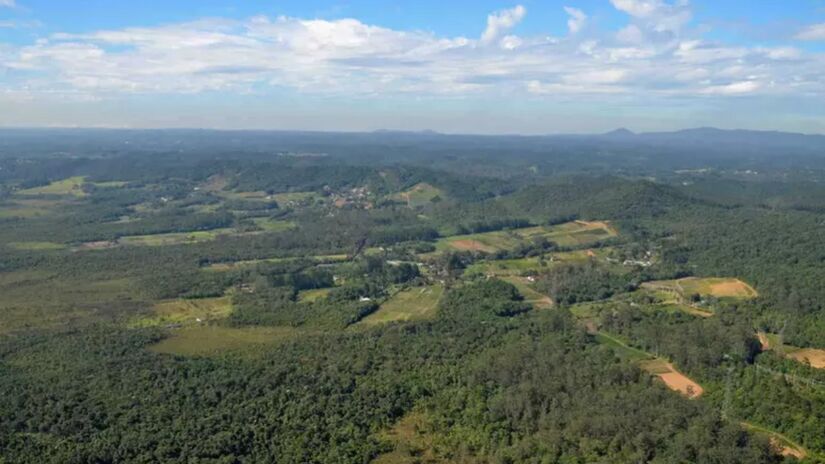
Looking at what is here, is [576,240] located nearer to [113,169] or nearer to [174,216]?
[174,216]

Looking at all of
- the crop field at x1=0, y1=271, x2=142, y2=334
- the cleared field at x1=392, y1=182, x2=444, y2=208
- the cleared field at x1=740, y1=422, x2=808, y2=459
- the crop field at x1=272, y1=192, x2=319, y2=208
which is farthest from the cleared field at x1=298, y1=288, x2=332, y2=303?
the crop field at x1=272, y1=192, x2=319, y2=208

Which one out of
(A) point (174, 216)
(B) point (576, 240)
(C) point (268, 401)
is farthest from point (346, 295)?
(A) point (174, 216)

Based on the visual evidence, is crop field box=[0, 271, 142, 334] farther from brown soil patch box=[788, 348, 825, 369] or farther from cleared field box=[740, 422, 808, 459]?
brown soil patch box=[788, 348, 825, 369]

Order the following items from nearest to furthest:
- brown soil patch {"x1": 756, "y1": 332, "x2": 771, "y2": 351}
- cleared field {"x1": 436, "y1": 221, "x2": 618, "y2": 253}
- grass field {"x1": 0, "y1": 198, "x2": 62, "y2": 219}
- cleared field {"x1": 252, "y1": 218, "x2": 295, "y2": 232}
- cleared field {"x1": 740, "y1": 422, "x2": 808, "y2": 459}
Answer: cleared field {"x1": 740, "y1": 422, "x2": 808, "y2": 459}, brown soil patch {"x1": 756, "y1": 332, "x2": 771, "y2": 351}, cleared field {"x1": 436, "y1": 221, "x2": 618, "y2": 253}, cleared field {"x1": 252, "y1": 218, "x2": 295, "y2": 232}, grass field {"x1": 0, "y1": 198, "x2": 62, "y2": 219}

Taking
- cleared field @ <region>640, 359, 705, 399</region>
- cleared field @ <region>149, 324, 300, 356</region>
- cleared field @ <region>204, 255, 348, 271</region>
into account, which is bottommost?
cleared field @ <region>149, 324, 300, 356</region>

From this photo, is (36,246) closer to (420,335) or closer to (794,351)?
(420,335)
